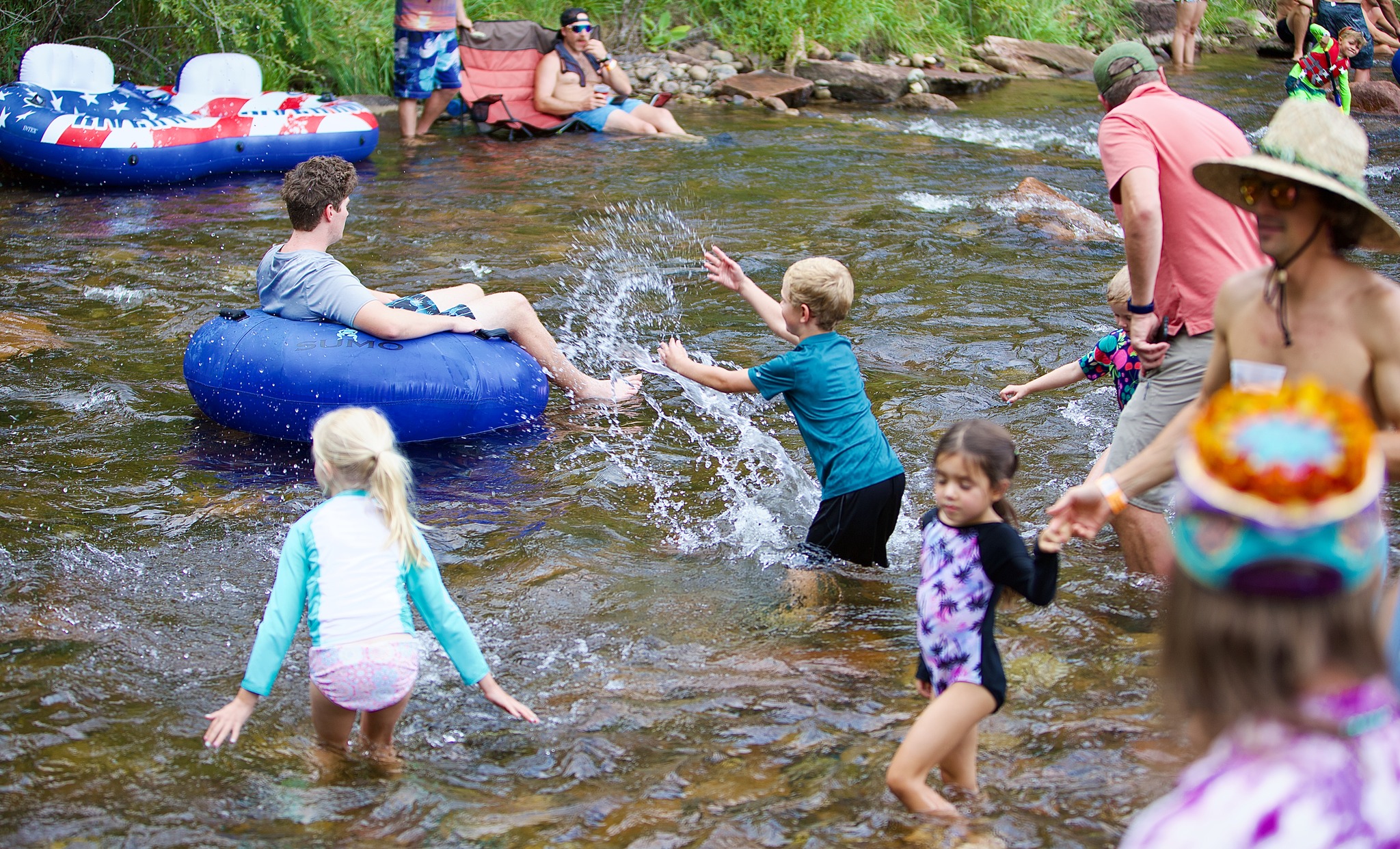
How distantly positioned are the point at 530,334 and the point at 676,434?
0.98 m

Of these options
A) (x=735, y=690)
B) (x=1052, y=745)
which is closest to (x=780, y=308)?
(x=735, y=690)

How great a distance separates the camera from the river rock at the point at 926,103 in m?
15.0

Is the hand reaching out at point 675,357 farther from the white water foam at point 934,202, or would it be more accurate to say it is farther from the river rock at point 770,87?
the river rock at point 770,87

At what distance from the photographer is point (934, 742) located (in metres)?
2.93

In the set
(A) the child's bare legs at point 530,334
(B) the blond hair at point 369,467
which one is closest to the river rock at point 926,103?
(A) the child's bare legs at point 530,334

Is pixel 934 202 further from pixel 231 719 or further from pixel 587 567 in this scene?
pixel 231 719

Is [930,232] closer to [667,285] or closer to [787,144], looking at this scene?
[667,285]

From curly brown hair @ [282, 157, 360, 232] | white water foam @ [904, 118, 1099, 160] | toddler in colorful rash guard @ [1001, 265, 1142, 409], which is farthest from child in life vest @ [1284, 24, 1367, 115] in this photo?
curly brown hair @ [282, 157, 360, 232]

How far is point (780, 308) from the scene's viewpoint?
176 inches

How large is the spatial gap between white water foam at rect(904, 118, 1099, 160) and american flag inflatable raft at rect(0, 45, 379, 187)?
19.6 feet

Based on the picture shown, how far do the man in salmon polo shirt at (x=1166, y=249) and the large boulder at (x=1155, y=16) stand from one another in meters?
18.5

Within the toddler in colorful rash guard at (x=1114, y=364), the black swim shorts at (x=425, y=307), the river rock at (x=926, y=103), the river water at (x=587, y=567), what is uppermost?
the river rock at (x=926, y=103)

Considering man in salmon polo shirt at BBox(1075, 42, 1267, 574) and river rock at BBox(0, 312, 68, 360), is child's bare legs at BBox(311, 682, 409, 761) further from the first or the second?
river rock at BBox(0, 312, 68, 360)

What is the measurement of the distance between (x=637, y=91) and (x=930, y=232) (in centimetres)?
735
